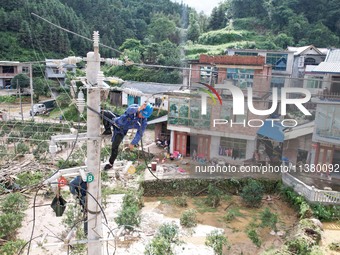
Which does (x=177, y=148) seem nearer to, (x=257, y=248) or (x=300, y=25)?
(x=257, y=248)

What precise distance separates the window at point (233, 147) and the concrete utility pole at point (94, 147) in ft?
38.3

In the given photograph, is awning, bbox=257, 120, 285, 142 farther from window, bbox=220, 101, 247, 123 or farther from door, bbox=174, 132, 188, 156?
door, bbox=174, 132, 188, 156

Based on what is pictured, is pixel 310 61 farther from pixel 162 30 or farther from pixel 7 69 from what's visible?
pixel 7 69

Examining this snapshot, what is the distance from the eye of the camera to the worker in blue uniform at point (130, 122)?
4.70 meters

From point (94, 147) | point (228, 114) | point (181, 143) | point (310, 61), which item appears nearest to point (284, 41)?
point (310, 61)

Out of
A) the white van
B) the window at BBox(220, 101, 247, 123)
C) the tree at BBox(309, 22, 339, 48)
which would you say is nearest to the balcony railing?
the window at BBox(220, 101, 247, 123)

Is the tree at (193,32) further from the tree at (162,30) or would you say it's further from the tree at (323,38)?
the tree at (323,38)

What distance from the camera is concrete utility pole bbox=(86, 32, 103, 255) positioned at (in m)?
4.05

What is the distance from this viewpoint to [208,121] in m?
15.8

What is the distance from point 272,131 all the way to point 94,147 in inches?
461

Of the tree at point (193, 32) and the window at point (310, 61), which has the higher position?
the tree at point (193, 32)

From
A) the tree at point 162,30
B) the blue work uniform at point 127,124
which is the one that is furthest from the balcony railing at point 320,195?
the tree at point 162,30

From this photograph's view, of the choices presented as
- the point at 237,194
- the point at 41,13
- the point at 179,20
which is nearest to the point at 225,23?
the point at 179,20

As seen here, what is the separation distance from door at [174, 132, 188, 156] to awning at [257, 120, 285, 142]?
545 cm
